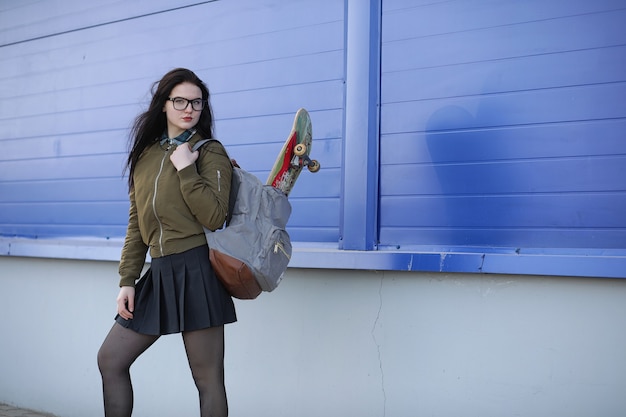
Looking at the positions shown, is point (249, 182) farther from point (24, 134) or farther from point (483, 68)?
point (24, 134)

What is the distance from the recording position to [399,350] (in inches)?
136

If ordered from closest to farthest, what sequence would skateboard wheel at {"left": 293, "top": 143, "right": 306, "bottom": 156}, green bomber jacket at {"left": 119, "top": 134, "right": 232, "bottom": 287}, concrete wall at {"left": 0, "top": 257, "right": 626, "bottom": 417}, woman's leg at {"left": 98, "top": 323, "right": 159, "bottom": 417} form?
green bomber jacket at {"left": 119, "top": 134, "right": 232, "bottom": 287}
woman's leg at {"left": 98, "top": 323, "right": 159, "bottom": 417}
skateboard wheel at {"left": 293, "top": 143, "right": 306, "bottom": 156}
concrete wall at {"left": 0, "top": 257, "right": 626, "bottom": 417}

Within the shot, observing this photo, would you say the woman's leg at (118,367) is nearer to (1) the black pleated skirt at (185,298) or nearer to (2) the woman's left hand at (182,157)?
(1) the black pleated skirt at (185,298)

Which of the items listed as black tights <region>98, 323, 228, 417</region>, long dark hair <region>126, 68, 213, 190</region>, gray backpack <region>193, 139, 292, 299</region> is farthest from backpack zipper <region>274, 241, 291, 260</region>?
long dark hair <region>126, 68, 213, 190</region>

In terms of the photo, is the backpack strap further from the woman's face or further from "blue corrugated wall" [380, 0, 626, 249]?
"blue corrugated wall" [380, 0, 626, 249]

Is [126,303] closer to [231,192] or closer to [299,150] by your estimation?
[231,192]

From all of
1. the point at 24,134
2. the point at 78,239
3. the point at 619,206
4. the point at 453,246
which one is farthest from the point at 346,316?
the point at 24,134

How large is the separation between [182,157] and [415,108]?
144cm

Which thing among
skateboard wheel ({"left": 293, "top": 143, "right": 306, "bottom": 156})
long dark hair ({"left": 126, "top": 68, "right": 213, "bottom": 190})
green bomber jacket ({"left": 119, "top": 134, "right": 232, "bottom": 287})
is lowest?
green bomber jacket ({"left": 119, "top": 134, "right": 232, "bottom": 287})

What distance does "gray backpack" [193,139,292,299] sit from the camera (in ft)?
8.62

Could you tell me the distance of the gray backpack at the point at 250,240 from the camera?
8.62 ft

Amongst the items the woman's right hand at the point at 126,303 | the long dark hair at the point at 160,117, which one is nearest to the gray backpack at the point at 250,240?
the long dark hair at the point at 160,117

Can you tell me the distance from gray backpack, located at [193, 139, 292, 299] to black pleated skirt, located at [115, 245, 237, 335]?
0.06 metres

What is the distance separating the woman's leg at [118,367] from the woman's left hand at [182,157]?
28.1 inches
